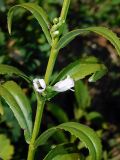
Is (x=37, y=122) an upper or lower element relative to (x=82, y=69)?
lower

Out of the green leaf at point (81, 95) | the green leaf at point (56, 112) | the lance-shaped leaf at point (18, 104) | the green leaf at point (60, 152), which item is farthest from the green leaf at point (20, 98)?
the green leaf at point (81, 95)

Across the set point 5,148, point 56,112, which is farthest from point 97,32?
point 56,112

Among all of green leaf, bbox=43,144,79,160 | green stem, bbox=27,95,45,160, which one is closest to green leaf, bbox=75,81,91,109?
green leaf, bbox=43,144,79,160

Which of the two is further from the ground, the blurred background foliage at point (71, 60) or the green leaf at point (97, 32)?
the blurred background foliage at point (71, 60)

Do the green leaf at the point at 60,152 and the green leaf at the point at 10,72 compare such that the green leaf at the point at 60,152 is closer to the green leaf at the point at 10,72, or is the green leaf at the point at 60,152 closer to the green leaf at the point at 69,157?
the green leaf at the point at 69,157

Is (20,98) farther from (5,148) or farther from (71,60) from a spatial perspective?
(71,60)

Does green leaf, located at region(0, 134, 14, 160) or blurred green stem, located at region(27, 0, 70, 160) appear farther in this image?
green leaf, located at region(0, 134, 14, 160)

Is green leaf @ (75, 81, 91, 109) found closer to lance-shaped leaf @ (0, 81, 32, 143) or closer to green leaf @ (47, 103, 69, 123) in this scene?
green leaf @ (47, 103, 69, 123)
